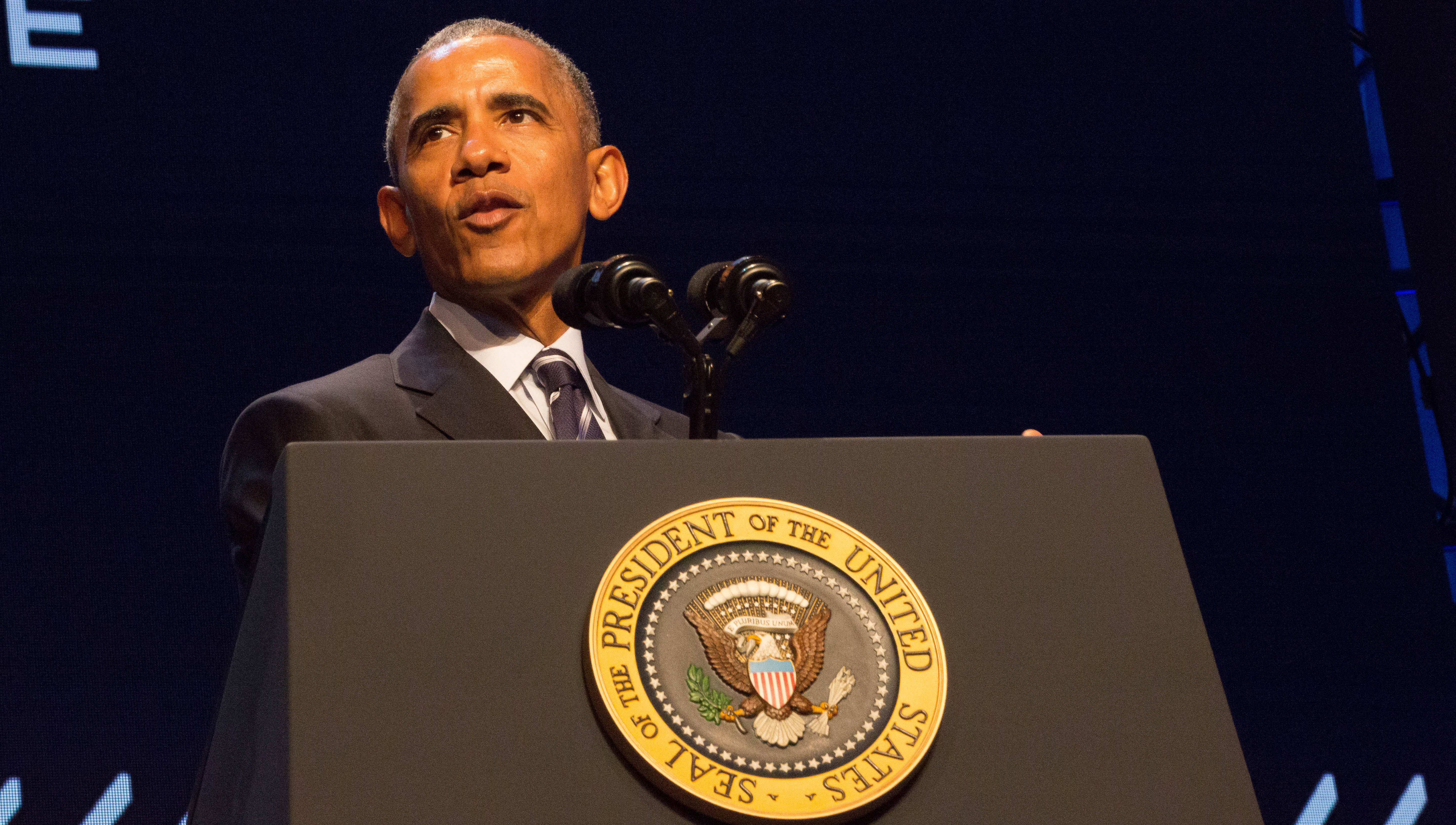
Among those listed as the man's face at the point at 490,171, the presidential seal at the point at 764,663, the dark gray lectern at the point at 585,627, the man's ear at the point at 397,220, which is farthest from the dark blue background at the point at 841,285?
the presidential seal at the point at 764,663

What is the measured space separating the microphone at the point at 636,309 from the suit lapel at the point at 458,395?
0.34 metres

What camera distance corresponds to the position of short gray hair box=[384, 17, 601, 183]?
1694 millimetres

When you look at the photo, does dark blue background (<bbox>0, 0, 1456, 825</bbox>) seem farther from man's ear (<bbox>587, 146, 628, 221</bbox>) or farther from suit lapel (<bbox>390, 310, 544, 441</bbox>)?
suit lapel (<bbox>390, 310, 544, 441</bbox>)

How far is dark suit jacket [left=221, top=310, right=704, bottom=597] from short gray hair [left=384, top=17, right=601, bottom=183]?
0.23 m

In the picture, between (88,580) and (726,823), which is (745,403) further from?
(726,823)

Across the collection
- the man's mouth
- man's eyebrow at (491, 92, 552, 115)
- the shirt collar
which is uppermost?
man's eyebrow at (491, 92, 552, 115)

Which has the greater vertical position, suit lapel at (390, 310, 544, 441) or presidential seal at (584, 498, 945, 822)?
suit lapel at (390, 310, 544, 441)

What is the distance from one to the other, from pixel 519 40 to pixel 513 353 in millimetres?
386

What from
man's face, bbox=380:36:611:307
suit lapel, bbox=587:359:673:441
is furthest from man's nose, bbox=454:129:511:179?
suit lapel, bbox=587:359:673:441

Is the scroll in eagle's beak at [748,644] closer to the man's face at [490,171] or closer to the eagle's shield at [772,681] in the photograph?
the eagle's shield at [772,681]

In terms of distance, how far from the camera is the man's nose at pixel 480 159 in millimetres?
1593

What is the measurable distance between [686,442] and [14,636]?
1983 millimetres

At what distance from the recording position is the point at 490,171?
160cm

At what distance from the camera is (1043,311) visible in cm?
313
